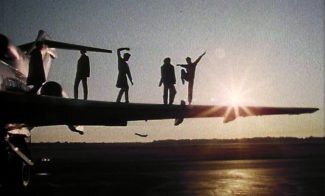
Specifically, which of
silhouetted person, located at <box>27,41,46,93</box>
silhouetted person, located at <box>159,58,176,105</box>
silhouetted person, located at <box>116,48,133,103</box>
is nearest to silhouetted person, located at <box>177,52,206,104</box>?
silhouetted person, located at <box>159,58,176,105</box>

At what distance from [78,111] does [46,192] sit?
2.01 metres

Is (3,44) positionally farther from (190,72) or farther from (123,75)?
(190,72)

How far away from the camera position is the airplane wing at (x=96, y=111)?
27.5 ft

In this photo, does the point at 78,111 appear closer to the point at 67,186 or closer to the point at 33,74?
the point at 33,74

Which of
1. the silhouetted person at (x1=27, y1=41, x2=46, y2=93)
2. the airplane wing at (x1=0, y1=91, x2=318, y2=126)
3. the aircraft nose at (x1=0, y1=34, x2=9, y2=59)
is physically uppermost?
the aircraft nose at (x1=0, y1=34, x2=9, y2=59)

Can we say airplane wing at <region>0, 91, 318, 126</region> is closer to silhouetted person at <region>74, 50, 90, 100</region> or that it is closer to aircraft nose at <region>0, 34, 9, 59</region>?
aircraft nose at <region>0, 34, 9, 59</region>

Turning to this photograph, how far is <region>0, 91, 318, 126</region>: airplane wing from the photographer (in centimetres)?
837

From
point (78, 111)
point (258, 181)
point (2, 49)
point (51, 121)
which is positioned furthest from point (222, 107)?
point (2, 49)

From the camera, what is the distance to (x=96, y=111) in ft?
30.6

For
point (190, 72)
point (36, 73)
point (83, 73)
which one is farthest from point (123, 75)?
point (36, 73)

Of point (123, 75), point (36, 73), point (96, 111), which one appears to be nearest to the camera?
point (96, 111)

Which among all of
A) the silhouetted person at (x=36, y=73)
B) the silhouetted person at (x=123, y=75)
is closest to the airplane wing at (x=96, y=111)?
the silhouetted person at (x=36, y=73)

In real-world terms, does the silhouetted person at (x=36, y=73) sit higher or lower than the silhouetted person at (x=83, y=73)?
lower

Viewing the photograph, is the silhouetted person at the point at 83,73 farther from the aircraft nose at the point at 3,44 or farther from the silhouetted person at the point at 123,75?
the aircraft nose at the point at 3,44
